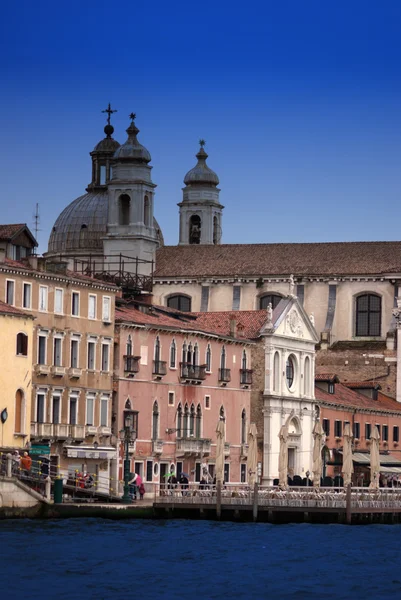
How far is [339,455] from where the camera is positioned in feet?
310

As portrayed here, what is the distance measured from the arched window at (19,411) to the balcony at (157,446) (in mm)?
11077

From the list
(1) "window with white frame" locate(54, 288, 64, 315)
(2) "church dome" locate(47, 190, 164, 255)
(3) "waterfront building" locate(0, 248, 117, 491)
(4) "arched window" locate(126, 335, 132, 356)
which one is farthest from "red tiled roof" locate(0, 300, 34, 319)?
(2) "church dome" locate(47, 190, 164, 255)

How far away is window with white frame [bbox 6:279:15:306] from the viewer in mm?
69312

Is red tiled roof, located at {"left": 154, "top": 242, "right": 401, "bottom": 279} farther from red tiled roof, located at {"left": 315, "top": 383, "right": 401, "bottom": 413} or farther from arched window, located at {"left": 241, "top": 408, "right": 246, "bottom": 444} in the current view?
arched window, located at {"left": 241, "top": 408, "right": 246, "bottom": 444}

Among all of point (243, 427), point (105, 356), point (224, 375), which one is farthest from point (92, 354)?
point (243, 427)

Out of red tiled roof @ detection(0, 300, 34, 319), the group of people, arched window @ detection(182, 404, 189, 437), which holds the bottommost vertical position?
the group of people

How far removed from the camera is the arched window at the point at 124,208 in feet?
383

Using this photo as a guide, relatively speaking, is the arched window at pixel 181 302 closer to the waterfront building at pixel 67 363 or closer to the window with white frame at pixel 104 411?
the waterfront building at pixel 67 363

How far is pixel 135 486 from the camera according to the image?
69.7m

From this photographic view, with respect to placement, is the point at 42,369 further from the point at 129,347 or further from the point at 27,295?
the point at 129,347

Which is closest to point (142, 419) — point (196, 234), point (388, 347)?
point (388, 347)

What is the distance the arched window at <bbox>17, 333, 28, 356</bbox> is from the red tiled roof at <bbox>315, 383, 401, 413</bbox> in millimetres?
28029

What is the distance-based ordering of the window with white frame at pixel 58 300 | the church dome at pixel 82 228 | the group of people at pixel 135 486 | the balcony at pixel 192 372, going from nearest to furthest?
the group of people at pixel 135 486 → the window with white frame at pixel 58 300 → the balcony at pixel 192 372 → the church dome at pixel 82 228

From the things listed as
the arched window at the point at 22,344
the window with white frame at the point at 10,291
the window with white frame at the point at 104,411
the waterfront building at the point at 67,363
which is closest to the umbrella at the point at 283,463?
the waterfront building at the point at 67,363
